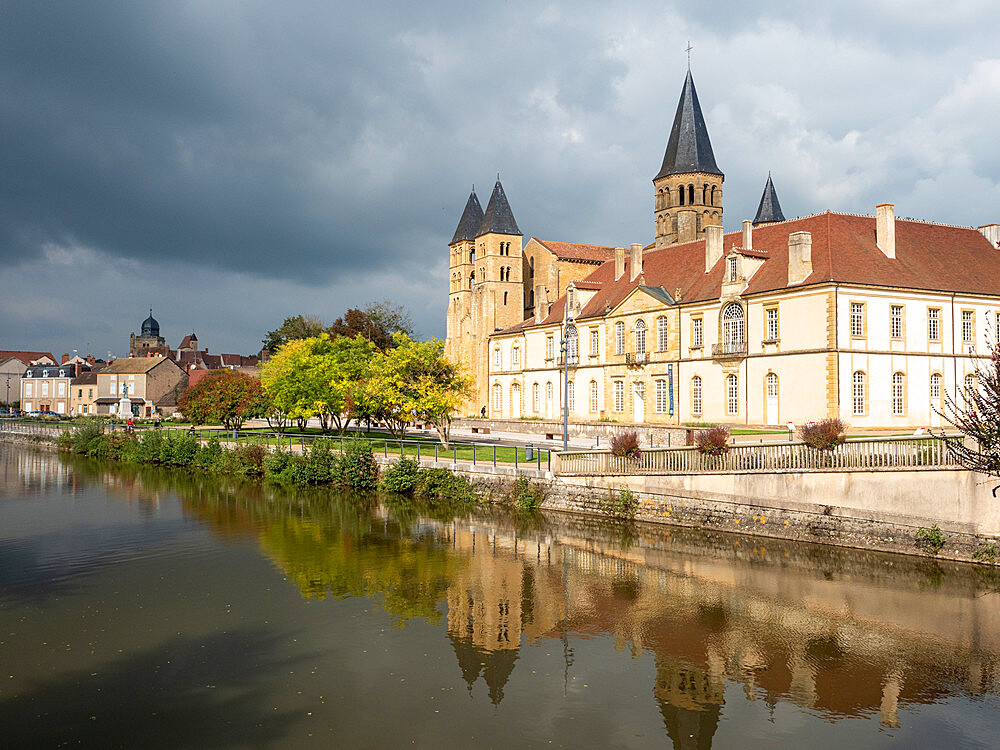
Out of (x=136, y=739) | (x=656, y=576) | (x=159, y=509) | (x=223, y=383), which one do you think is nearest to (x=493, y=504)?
(x=656, y=576)

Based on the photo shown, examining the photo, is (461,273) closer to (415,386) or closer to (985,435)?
(415,386)

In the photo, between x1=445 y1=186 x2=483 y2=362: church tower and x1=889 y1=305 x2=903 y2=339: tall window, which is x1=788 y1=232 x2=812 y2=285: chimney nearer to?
x1=889 y1=305 x2=903 y2=339: tall window

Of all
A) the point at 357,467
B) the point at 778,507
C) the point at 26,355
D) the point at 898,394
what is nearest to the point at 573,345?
the point at 898,394

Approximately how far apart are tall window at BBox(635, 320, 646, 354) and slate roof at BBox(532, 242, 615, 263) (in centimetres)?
2259

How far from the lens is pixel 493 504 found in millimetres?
26609

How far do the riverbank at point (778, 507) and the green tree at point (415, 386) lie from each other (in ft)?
36.9

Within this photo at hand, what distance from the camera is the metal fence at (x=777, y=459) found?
58.7 ft

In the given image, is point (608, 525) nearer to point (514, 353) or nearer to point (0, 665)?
point (0, 665)

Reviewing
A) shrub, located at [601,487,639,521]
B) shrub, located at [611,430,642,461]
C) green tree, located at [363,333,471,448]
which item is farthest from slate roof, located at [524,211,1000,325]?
shrub, located at [601,487,639,521]

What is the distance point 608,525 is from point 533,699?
12857 millimetres

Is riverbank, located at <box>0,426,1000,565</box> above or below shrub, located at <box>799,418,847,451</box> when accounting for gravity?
below

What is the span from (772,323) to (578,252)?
33027mm

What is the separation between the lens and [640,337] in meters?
47.3

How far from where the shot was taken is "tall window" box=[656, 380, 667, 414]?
150ft
